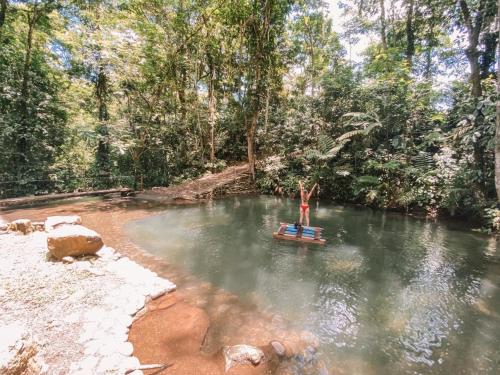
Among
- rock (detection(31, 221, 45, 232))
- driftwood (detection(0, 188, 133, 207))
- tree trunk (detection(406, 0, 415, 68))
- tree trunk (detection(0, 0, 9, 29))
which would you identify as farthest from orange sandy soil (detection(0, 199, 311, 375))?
tree trunk (detection(406, 0, 415, 68))

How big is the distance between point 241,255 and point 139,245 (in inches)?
112

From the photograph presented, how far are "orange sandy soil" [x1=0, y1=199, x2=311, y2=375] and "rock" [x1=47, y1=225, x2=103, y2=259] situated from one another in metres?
1.36

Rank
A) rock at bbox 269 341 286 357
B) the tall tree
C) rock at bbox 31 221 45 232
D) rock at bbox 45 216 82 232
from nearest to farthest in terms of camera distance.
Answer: rock at bbox 269 341 286 357 → rock at bbox 45 216 82 232 → rock at bbox 31 221 45 232 → the tall tree

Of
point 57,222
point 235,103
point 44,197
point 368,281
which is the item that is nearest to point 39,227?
point 57,222

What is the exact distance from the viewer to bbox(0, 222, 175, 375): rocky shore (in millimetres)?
2604

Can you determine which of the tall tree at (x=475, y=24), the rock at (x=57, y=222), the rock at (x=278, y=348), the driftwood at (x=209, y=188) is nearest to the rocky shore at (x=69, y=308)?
the rock at (x=57, y=222)

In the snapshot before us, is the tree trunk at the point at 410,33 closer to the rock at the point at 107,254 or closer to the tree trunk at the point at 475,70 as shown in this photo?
the tree trunk at the point at 475,70

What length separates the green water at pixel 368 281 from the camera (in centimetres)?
335

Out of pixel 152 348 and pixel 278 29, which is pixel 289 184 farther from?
pixel 152 348

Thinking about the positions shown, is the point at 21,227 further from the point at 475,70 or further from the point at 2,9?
the point at 475,70

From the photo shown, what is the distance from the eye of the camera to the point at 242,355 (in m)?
3.06

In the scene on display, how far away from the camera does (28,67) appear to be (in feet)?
39.3

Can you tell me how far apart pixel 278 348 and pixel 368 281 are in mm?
2746

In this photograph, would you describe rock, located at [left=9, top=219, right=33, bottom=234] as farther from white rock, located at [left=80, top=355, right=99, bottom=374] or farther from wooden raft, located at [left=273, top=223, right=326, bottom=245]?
wooden raft, located at [left=273, top=223, right=326, bottom=245]
